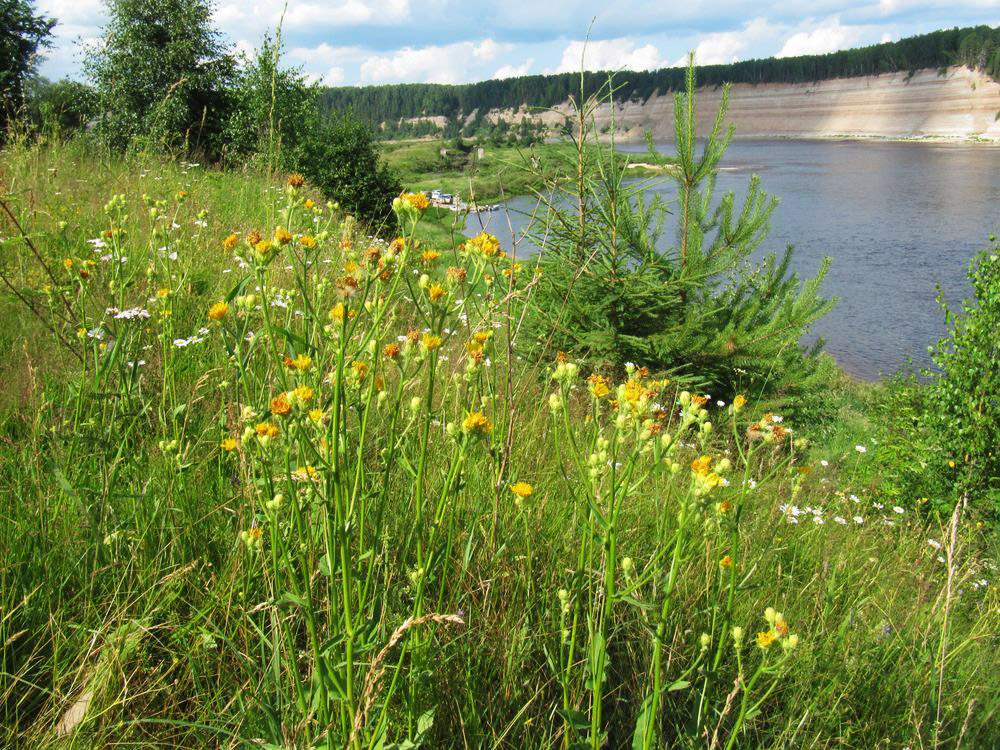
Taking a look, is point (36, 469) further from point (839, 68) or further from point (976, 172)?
point (839, 68)

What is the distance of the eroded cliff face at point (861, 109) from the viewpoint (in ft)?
205

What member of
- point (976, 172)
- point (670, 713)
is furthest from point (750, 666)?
point (976, 172)

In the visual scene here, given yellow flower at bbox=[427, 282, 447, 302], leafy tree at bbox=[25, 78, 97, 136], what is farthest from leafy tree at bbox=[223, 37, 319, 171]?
yellow flower at bbox=[427, 282, 447, 302]

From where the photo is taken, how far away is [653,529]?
71.5 inches

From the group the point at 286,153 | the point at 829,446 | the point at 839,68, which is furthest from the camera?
the point at 839,68

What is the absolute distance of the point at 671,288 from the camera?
11.9ft

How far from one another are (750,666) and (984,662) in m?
0.90

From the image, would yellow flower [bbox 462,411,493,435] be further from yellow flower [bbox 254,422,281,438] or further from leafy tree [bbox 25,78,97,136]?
leafy tree [bbox 25,78,97,136]

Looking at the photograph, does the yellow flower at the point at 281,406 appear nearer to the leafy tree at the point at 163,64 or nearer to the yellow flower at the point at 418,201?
the yellow flower at the point at 418,201

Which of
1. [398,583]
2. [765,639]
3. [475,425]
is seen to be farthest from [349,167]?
[765,639]

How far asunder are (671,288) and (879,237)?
16673mm

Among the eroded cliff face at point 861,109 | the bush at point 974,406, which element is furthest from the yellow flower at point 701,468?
the eroded cliff face at point 861,109

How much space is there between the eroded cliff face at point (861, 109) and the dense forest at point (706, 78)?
124cm

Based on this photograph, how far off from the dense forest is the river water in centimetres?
3509
